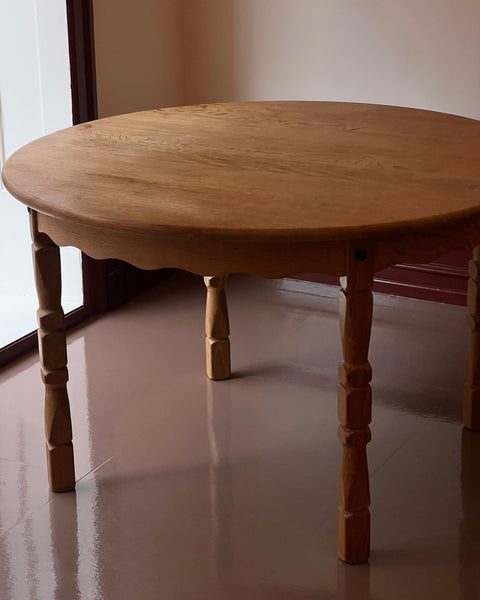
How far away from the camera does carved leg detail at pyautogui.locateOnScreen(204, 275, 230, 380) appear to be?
292cm

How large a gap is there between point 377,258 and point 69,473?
40.9 inches

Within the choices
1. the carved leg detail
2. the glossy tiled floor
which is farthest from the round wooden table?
the carved leg detail

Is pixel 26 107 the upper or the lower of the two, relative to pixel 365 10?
lower

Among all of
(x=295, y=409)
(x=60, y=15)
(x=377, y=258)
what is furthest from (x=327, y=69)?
(x=377, y=258)

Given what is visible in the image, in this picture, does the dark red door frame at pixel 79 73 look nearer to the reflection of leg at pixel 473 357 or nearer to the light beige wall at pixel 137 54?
the light beige wall at pixel 137 54

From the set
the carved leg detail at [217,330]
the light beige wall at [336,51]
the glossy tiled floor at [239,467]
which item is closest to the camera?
the glossy tiled floor at [239,467]

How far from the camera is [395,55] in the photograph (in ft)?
11.2

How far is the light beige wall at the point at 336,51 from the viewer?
3322 mm

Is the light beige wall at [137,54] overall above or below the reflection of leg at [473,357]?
above

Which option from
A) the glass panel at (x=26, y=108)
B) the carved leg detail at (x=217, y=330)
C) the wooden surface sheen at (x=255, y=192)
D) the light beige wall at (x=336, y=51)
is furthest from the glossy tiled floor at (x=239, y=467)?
the light beige wall at (x=336, y=51)

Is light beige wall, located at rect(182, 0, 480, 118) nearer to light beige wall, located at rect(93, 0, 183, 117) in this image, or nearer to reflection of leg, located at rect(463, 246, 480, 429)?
light beige wall, located at rect(93, 0, 183, 117)

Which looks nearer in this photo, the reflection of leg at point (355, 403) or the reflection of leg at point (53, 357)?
the reflection of leg at point (355, 403)

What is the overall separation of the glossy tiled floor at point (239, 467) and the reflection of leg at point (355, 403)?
88 mm

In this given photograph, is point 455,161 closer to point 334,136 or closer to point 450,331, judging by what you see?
point 334,136
